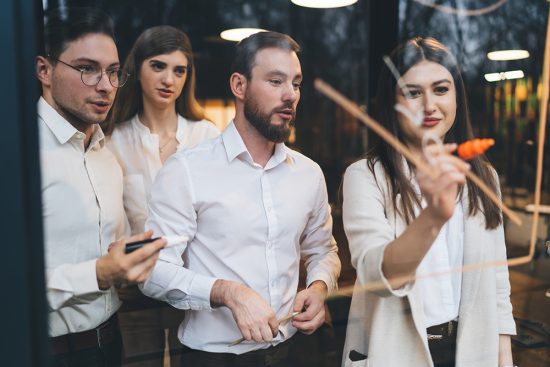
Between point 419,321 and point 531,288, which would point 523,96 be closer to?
point 531,288

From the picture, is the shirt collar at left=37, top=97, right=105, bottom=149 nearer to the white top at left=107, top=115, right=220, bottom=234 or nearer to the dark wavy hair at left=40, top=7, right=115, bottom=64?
the dark wavy hair at left=40, top=7, right=115, bottom=64

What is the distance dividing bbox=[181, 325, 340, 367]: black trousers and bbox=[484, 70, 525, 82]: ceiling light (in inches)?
44.8

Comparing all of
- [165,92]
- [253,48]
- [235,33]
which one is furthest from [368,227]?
[235,33]

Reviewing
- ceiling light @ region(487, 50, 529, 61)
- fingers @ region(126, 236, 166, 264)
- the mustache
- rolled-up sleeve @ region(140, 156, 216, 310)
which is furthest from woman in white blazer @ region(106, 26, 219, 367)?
ceiling light @ region(487, 50, 529, 61)

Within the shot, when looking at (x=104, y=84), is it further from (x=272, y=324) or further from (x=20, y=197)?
(x=272, y=324)

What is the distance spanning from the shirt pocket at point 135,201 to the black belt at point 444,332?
37.0 inches

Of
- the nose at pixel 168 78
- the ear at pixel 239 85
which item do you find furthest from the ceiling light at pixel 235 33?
the ear at pixel 239 85

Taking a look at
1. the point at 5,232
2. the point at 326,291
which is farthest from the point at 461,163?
the point at 5,232

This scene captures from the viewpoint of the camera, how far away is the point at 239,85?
1.64m

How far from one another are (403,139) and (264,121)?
1.40 ft

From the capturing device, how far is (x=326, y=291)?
1623 millimetres

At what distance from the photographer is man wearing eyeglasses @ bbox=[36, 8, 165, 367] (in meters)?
1.27

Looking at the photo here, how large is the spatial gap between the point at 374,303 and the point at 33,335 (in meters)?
0.81

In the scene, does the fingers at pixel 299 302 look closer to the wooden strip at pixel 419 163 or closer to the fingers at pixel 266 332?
the fingers at pixel 266 332
